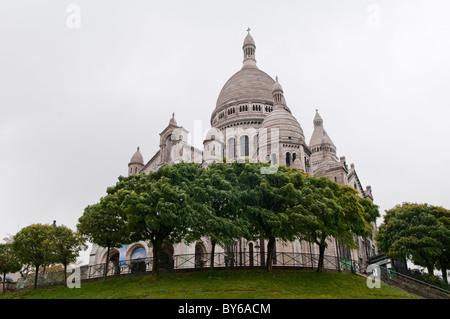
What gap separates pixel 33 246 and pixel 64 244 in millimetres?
2619

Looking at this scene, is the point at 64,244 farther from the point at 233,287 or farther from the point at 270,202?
the point at 270,202

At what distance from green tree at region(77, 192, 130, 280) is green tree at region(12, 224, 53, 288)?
564cm

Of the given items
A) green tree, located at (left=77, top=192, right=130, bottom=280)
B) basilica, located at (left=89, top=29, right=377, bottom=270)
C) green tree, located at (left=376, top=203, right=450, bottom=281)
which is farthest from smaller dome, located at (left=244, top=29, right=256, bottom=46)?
green tree, located at (left=77, top=192, right=130, bottom=280)

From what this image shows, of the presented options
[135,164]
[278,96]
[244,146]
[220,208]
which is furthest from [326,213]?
[135,164]

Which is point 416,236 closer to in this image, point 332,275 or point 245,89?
point 332,275

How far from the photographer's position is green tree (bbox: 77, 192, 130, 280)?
86.8 feet

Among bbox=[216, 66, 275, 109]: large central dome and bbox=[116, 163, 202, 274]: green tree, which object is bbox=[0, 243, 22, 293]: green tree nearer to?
bbox=[116, 163, 202, 274]: green tree

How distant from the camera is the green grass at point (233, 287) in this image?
20156mm

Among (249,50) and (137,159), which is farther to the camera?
(249,50)

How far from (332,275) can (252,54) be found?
55.9 meters

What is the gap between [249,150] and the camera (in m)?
55.4

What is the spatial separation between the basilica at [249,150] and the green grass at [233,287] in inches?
275

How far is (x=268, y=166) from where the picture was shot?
28891 mm
